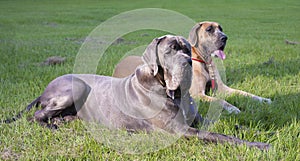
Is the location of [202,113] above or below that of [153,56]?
below

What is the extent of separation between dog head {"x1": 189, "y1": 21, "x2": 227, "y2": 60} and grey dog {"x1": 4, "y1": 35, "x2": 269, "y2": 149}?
1.79 metres

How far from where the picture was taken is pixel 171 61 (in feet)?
8.96

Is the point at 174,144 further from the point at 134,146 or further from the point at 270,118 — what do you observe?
the point at 270,118

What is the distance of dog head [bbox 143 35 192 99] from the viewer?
2693 millimetres

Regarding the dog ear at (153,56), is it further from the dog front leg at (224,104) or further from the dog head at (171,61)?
the dog front leg at (224,104)

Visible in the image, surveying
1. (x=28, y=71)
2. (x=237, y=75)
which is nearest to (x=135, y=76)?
(x=237, y=75)

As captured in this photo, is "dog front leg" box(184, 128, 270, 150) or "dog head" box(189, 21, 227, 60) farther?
"dog head" box(189, 21, 227, 60)

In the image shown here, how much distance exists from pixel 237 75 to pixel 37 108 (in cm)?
323

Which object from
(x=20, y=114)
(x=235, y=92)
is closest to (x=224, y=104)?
(x=235, y=92)

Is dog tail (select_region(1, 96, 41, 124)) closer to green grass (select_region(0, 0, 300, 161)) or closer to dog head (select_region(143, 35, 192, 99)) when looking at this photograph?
green grass (select_region(0, 0, 300, 161))

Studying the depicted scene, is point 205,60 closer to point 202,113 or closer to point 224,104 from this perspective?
point 224,104

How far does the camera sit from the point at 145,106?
3.01 m

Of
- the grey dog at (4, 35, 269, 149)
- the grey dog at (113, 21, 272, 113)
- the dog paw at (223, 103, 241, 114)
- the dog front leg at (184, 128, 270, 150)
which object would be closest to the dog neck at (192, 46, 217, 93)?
the grey dog at (113, 21, 272, 113)

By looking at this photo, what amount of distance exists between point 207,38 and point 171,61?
2227 mm
